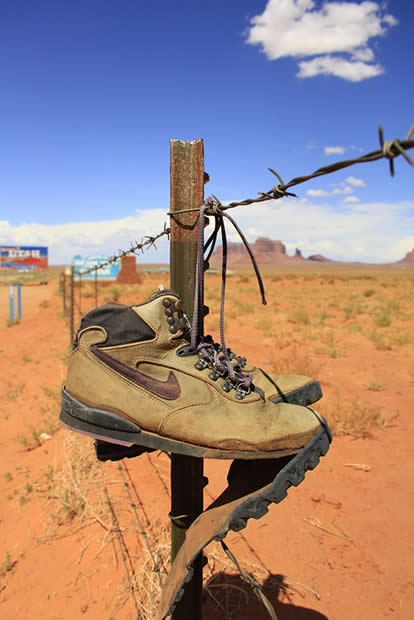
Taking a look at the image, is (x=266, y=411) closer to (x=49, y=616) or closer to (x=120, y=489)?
(x=49, y=616)

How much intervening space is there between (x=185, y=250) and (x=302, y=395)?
63 centimetres

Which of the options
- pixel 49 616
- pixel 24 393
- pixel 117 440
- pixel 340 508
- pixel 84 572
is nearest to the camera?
pixel 117 440

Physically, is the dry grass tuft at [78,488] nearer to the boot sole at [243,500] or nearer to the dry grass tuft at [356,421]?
the boot sole at [243,500]

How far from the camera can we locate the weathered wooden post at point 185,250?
4.63ft

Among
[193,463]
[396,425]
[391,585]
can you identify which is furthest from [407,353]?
[193,463]

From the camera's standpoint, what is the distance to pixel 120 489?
142 inches

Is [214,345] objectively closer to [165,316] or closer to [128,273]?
[165,316]

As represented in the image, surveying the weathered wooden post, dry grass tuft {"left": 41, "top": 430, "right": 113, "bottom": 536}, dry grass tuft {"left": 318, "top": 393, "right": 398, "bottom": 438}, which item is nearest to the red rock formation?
dry grass tuft {"left": 318, "top": 393, "right": 398, "bottom": 438}

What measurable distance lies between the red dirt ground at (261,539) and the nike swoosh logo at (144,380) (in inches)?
78.6

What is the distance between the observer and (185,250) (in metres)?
1.44

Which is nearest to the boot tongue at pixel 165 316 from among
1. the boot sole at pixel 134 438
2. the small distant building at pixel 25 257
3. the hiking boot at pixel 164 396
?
the hiking boot at pixel 164 396

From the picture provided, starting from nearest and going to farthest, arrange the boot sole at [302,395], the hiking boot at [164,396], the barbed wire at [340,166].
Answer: the barbed wire at [340,166] → the hiking boot at [164,396] → the boot sole at [302,395]

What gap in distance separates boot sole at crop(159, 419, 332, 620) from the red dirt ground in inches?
66.2

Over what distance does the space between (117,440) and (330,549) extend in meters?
Result: 2.49
